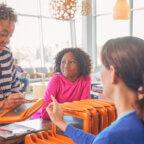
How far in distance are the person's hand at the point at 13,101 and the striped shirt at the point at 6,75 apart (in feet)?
0.65

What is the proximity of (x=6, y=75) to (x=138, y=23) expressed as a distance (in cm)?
391

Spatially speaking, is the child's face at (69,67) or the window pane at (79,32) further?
the window pane at (79,32)

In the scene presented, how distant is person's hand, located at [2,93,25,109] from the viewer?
6.33 feet

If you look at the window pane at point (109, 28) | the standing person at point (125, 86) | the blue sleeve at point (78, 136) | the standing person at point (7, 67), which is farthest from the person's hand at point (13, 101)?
the window pane at point (109, 28)

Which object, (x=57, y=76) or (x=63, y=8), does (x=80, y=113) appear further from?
(x=63, y=8)

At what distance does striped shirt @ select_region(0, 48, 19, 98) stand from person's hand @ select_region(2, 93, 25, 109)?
197 millimetres

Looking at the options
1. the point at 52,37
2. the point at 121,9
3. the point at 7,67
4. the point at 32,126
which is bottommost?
the point at 32,126

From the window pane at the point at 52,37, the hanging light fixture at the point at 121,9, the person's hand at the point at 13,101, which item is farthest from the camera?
the window pane at the point at 52,37

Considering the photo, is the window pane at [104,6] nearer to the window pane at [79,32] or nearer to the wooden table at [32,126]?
the window pane at [79,32]

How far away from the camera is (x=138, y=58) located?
1108mm

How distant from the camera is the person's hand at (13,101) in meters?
1.93

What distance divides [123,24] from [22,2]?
1.94 m

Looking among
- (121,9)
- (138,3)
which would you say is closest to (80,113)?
(121,9)

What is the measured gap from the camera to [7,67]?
2.21m
